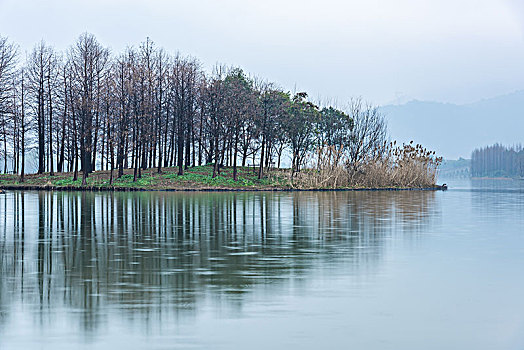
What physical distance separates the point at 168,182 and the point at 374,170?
16.6 metres

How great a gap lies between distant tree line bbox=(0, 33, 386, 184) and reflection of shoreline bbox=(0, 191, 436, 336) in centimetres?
3185

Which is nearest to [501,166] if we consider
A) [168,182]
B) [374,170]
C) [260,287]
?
[374,170]

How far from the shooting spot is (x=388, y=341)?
665 cm

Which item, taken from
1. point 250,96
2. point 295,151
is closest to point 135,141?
point 250,96

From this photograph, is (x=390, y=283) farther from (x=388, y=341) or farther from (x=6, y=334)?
(x=6, y=334)

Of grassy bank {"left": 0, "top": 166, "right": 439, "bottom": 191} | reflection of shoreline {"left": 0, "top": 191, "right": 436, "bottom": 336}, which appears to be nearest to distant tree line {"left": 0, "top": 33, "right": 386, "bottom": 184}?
grassy bank {"left": 0, "top": 166, "right": 439, "bottom": 191}

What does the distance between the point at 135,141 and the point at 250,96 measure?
11536mm

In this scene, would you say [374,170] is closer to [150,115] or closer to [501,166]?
[150,115]

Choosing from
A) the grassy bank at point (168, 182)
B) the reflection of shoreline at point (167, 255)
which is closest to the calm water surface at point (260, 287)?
the reflection of shoreline at point (167, 255)

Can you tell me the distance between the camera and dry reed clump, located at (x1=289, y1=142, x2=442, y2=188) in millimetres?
50281

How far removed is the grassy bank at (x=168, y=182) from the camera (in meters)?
49.6

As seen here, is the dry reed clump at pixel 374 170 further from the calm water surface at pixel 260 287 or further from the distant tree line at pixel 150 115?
the calm water surface at pixel 260 287

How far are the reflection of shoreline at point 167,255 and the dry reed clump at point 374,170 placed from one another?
27453 millimetres

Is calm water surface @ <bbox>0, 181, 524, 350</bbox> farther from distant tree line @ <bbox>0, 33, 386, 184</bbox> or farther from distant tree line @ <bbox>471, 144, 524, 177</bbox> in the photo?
distant tree line @ <bbox>471, 144, 524, 177</bbox>
